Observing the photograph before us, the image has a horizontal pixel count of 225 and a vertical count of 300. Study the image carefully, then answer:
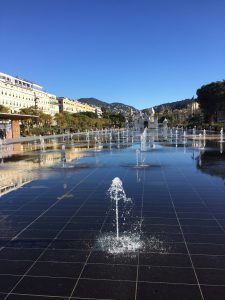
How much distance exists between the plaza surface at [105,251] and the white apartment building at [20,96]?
58007mm

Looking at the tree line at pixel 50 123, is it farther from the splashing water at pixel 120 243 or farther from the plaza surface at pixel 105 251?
the splashing water at pixel 120 243

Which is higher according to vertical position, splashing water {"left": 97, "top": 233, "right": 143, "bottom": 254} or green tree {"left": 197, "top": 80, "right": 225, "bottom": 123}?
green tree {"left": 197, "top": 80, "right": 225, "bottom": 123}

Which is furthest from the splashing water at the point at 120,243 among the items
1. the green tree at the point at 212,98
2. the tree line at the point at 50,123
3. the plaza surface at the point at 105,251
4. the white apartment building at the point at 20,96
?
the green tree at the point at 212,98

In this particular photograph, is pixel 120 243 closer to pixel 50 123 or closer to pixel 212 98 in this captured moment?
pixel 50 123

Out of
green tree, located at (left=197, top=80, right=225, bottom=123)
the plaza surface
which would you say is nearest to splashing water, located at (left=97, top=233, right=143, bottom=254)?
the plaza surface

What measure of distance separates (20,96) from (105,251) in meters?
89.6

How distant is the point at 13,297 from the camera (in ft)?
11.8

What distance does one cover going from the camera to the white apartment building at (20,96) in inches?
3157

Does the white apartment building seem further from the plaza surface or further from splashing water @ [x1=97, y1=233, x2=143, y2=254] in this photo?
splashing water @ [x1=97, y1=233, x2=143, y2=254]

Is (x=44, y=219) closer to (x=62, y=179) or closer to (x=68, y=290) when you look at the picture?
(x=68, y=290)

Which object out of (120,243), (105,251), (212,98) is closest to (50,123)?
(212,98)

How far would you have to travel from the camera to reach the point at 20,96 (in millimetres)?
90438

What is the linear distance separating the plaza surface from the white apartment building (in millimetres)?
58007

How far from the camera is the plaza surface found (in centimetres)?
376
